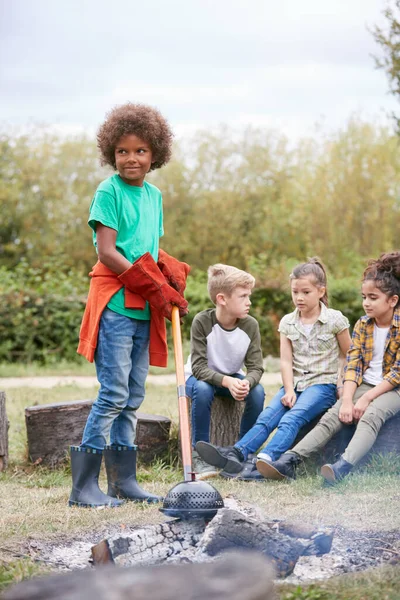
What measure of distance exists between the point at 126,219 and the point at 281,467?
1.51m

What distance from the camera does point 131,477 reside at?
380 centimetres

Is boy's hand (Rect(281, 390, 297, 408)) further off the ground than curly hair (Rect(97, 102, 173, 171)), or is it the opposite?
curly hair (Rect(97, 102, 173, 171))

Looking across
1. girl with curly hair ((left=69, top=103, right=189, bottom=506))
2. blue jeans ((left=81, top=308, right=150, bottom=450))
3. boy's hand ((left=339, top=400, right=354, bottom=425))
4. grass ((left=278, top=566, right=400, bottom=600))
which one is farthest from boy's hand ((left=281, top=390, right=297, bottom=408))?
grass ((left=278, top=566, right=400, bottom=600))

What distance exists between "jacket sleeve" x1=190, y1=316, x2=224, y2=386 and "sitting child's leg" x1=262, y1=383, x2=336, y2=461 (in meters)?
0.44

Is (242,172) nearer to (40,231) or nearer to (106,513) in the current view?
(40,231)

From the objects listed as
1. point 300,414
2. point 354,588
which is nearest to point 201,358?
point 300,414

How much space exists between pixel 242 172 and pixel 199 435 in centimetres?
1841

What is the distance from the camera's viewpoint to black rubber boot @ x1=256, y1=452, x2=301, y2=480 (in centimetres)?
407

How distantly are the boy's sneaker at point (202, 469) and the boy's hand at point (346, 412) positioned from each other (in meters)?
0.74

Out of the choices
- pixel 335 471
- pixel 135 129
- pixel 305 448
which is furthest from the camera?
pixel 305 448

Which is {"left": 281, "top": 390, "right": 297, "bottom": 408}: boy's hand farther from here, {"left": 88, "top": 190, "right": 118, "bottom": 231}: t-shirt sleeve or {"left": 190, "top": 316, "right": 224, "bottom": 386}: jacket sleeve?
{"left": 88, "top": 190, "right": 118, "bottom": 231}: t-shirt sleeve

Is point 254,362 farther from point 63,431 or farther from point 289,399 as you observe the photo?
point 63,431

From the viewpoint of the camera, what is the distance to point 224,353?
4648 mm

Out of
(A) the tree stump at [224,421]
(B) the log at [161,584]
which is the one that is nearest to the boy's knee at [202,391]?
(A) the tree stump at [224,421]
